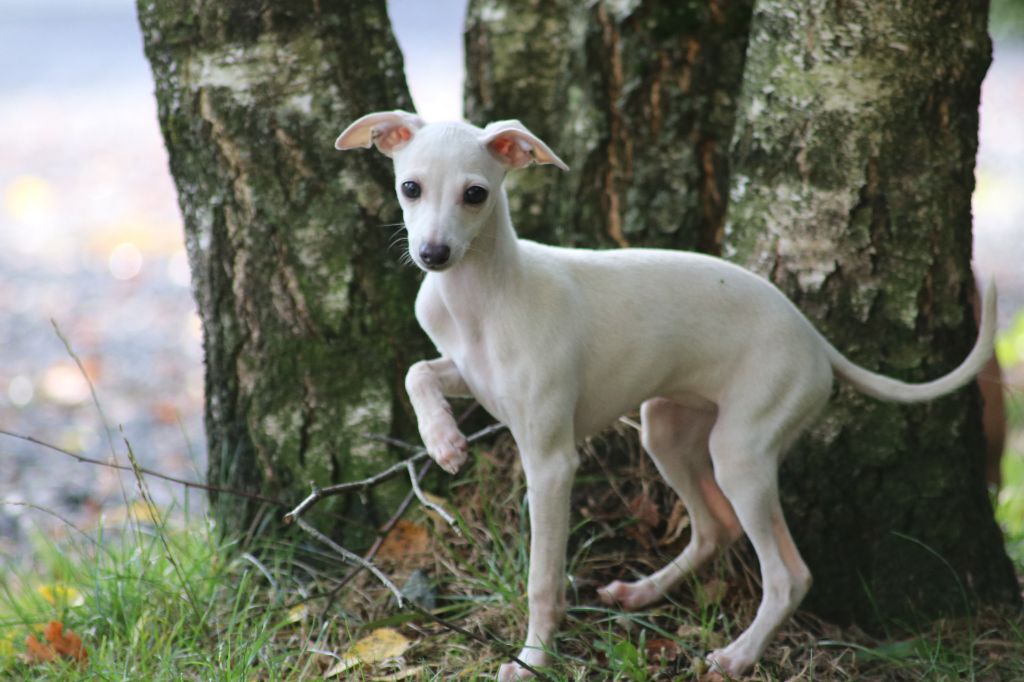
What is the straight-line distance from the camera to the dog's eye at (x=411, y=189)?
8.32 feet

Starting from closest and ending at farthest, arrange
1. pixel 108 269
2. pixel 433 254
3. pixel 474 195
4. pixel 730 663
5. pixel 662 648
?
pixel 433 254 < pixel 474 195 < pixel 730 663 < pixel 662 648 < pixel 108 269

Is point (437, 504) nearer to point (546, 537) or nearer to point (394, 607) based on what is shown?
point (394, 607)

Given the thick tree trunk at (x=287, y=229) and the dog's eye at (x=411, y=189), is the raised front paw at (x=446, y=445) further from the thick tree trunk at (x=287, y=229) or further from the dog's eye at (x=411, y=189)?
the thick tree trunk at (x=287, y=229)

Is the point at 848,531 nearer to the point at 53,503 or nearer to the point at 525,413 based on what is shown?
the point at 525,413

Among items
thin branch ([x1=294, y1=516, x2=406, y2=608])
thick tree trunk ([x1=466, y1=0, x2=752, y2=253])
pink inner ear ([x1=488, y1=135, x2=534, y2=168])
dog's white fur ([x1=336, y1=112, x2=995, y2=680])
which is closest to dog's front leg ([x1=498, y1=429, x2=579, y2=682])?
dog's white fur ([x1=336, y1=112, x2=995, y2=680])

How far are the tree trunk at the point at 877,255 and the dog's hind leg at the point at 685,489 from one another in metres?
0.28

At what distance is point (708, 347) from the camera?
113 inches

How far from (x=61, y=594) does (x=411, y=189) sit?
1963 mm

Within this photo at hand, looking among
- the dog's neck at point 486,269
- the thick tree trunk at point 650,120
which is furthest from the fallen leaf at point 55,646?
the thick tree trunk at point 650,120

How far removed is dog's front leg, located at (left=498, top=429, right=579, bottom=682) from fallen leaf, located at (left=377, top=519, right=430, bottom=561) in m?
0.77

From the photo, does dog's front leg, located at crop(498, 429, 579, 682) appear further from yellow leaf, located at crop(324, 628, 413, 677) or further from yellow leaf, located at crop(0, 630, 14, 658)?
yellow leaf, located at crop(0, 630, 14, 658)

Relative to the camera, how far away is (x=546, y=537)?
2789mm

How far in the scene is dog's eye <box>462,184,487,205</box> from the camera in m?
2.52

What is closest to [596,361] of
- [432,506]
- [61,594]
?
[432,506]
